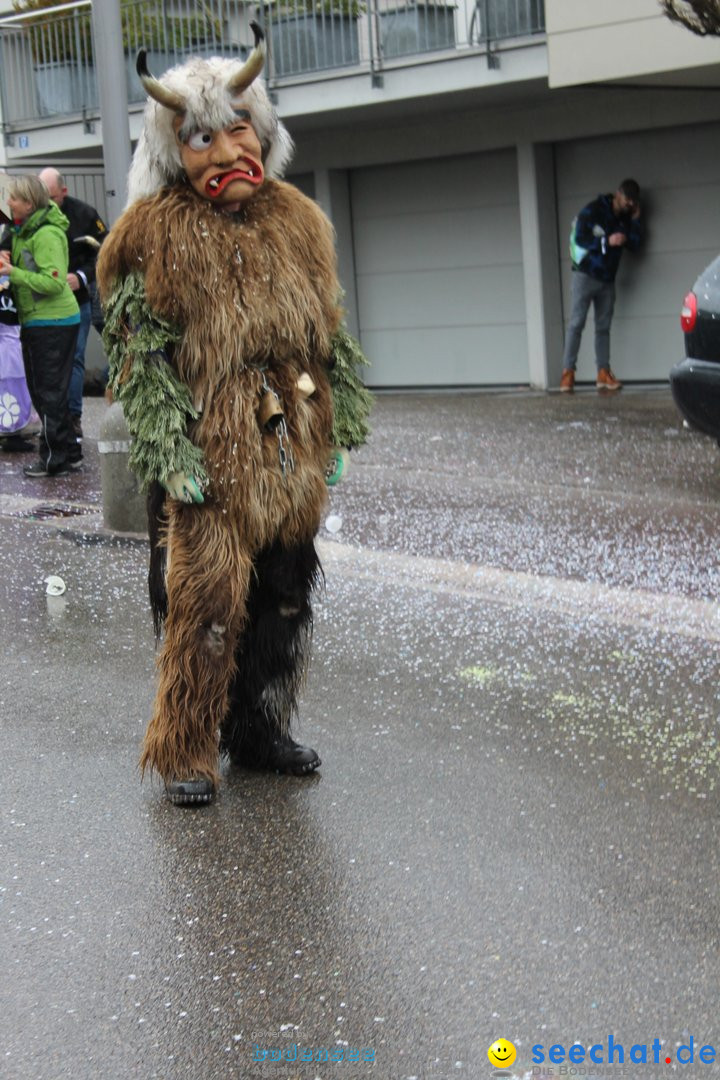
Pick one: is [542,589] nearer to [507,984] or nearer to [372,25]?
[507,984]

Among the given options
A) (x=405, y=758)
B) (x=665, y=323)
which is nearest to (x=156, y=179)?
(x=405, y=758)

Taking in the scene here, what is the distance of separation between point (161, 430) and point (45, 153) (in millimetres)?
15803

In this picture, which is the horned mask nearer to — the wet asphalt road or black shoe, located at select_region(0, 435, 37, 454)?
the wet asphalt road

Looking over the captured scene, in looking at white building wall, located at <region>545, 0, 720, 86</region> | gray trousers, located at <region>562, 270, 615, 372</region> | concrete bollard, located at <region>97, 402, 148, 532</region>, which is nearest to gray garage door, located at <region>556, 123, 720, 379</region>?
gray trousers, located at <region>562, 270, 615, 372</region>

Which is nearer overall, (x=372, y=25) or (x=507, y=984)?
(x=507, y=984)

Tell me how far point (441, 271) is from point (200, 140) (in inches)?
488

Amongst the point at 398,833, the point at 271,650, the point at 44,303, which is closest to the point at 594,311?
the point at 44,303

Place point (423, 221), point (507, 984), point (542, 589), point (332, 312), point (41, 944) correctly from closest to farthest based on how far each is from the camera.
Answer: point (507, 984) < point (41, 944) < point (332, 312) < point (542, 589) < point (423, 221)

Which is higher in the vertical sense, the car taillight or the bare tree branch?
the bare tree branch

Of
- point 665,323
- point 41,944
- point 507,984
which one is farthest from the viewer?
point 665,323

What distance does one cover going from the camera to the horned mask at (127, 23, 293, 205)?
4.38m

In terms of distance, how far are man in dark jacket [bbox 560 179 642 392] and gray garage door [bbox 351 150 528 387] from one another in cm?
174

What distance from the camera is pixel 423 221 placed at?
54.4ft

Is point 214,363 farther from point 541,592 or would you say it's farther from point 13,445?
point 13,445
